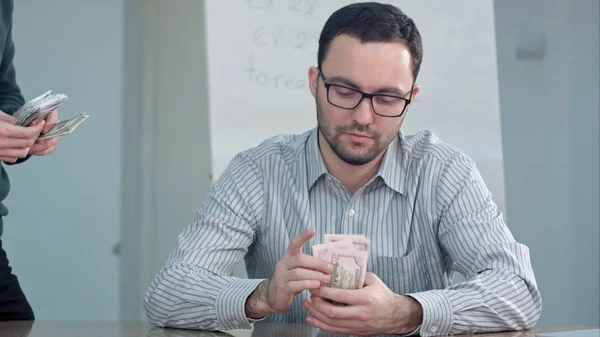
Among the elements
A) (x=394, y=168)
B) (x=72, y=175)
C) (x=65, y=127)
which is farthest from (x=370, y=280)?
(x=72, y=175)

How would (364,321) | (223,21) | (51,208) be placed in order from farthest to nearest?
(51,208) < (223,21) < (364,321)

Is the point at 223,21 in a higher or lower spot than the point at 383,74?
higher

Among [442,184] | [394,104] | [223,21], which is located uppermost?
[223,21]

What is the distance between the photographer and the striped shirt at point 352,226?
204 cm

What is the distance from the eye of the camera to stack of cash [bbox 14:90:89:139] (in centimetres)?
191

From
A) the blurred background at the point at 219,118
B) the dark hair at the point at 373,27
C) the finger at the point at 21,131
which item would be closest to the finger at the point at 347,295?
the dark hair at the point at 373,27

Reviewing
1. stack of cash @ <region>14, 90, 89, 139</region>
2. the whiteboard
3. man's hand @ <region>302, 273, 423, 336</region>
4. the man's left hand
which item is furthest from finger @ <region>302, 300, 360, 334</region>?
the whiteboard

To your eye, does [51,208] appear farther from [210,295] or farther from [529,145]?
[529,145]

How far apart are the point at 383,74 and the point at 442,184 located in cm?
40

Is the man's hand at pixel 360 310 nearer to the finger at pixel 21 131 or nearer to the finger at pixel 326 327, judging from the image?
the finger at pixel 326 327

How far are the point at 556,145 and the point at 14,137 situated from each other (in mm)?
3118

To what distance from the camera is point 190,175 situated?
13.2 ft

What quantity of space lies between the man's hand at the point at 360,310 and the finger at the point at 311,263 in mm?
51

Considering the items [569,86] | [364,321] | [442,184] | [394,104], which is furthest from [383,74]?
[569,86]
